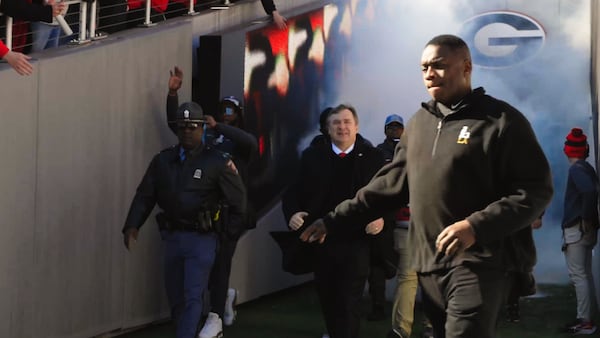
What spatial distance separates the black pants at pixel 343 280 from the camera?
29.4ft

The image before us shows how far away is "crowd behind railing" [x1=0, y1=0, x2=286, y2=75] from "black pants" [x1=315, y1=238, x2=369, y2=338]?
2.55 m

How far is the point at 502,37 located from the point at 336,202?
508 centimetres

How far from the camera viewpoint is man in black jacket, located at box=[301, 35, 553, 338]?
5.91 metres

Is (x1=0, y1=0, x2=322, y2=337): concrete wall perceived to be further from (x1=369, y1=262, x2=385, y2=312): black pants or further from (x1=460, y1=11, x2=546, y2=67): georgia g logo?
(x1=460, y1=11, x2=546, y2=67): georgia g logo

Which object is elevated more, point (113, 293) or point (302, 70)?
point (302, 70)

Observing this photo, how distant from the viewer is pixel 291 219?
8805 mm

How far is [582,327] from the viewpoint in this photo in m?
11.4

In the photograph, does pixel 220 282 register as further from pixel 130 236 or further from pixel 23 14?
pixel 23 14

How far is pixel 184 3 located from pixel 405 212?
10.4ft

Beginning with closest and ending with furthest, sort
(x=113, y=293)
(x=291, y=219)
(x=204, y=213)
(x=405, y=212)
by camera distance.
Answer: (x=291, y=219) → (x=204, y=213) → (x=113, y=293) → (x=405, y=212)

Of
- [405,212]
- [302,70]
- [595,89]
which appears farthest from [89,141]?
[595,89]

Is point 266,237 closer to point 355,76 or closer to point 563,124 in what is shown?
point 355,76

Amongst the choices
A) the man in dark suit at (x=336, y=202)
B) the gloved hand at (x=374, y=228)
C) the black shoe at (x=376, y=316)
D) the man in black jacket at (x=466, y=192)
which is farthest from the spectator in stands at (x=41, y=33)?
the man in black jacket at (x=466, y=192)

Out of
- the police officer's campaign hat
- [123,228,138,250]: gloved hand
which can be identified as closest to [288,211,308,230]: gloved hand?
[123,228,138,250]: gloved hand
